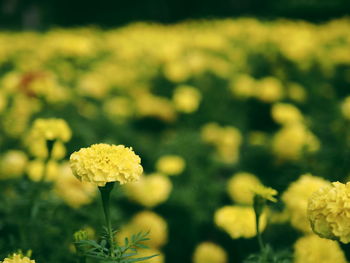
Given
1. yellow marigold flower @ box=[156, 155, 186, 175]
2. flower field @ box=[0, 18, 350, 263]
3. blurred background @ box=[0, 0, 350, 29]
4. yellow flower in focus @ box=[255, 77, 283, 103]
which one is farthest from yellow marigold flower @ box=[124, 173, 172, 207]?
blurred background @ box=[0, 0, 350, 29]

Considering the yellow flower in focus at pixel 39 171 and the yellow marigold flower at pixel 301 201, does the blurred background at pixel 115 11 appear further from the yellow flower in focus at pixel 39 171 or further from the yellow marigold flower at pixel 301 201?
the yellow marigold flower at pixel 301 201

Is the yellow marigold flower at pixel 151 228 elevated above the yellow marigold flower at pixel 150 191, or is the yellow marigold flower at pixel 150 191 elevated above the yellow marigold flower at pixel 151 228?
the yellow marigold flower at pixel 150 191

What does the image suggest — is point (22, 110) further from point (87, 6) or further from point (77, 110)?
point (87, 6)

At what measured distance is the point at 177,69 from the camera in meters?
3.37

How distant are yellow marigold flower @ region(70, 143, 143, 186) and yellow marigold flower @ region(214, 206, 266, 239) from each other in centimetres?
70

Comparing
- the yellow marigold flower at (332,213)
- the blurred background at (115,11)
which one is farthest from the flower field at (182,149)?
the blurred background at (115,11)

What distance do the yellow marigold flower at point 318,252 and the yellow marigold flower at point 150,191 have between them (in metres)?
0.95

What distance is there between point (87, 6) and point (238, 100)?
31.2ft

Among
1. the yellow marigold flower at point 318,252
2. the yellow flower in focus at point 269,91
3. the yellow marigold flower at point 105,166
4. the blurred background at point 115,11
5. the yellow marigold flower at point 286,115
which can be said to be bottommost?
the yellow marigold flower at point 318,252

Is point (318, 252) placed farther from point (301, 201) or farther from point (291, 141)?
point (291, 141)

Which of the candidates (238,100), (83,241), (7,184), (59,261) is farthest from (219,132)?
(83,241)

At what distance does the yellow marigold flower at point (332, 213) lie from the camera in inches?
39.2

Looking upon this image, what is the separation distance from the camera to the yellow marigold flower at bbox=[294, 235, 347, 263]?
1.38 metres

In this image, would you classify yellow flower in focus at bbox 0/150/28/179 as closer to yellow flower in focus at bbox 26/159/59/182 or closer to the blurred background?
yellow flower in focus at bbox 26/159/59/182
